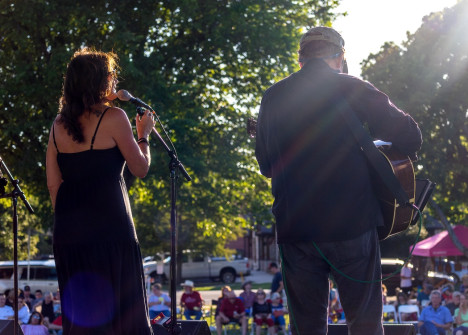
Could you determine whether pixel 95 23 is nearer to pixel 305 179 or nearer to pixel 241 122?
pixel 241 122

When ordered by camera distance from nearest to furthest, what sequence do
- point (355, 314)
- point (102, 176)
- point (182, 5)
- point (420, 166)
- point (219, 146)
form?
point (355, 314) < point (102, 176) < point (182, 5) < point (219, 146) < point (420, 166)

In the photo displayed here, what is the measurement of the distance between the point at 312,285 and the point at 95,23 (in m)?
17.6

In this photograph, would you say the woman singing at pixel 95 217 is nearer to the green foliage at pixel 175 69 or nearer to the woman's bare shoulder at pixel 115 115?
the woman's bare shoulder at pixel 115 115

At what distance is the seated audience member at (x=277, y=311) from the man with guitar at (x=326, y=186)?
14665 mm

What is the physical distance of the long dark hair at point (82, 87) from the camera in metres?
3.60

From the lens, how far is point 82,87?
3619 millimetres

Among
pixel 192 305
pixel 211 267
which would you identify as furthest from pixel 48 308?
pixel 211 267

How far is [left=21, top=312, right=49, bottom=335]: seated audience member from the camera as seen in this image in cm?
1541

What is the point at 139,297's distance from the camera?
11.8 feet

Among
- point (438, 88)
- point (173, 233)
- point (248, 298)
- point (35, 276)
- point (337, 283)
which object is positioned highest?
point (438, 88)

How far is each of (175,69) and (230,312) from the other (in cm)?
726

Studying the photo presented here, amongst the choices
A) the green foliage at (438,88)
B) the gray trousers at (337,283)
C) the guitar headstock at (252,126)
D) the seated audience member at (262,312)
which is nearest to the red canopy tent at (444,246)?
the green foliage at (438,88)

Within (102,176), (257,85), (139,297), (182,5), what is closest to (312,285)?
(139,297)

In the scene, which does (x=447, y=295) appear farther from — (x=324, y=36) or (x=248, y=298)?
(x=324, y=36)
